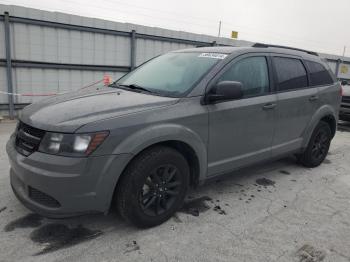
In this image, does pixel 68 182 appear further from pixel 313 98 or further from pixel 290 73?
pixel 313 98

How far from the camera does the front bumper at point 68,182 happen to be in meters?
2.54

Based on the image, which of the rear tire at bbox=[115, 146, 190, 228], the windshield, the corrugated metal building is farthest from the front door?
the corrugated metal building

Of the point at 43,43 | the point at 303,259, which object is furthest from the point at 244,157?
the point at 43,43

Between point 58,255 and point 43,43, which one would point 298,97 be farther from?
point 43,43

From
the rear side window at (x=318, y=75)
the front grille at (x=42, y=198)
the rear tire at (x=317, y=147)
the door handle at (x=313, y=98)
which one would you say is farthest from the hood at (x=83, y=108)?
the rear tire at (x=317, y=147)

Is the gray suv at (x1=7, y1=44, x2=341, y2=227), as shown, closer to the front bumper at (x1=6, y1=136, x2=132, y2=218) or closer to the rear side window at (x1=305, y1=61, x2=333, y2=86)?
the front bumper at (x1=6, y1=136, x2=132, y2=218)

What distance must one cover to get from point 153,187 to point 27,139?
119 centimetres

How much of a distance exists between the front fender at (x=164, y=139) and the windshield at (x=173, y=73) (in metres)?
0.43

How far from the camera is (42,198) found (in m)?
2.69

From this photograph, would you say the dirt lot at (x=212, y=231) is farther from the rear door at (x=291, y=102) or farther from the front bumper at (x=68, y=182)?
the rear door at (x=291, y=102)

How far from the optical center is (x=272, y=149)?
4.18 metres

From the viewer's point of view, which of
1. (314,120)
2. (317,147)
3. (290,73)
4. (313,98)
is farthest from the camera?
(317,147)

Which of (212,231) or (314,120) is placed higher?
(314,120)

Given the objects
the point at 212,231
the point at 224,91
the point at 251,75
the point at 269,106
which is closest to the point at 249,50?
the point at 251,75
